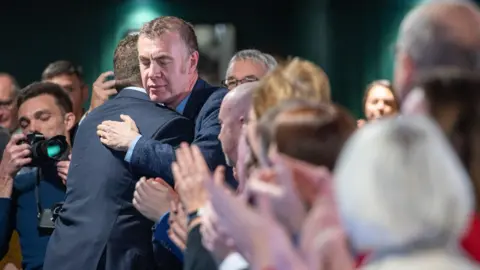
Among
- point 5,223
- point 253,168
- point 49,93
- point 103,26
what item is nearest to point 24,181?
point 5,223

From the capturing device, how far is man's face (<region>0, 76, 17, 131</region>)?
555 centimetres

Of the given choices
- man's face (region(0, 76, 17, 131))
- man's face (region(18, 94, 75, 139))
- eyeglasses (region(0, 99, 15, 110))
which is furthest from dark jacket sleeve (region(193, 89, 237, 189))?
eyeglasses (region(0, 99, 15, 110))

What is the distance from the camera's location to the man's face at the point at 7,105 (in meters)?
5.55

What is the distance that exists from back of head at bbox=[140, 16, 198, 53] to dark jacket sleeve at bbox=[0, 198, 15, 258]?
0.87 meters

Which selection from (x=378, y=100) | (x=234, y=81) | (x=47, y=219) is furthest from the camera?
(x=378, y=100)

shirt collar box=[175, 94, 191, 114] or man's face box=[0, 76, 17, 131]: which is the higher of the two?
shirt collar box=[175, 94, 191, 114]

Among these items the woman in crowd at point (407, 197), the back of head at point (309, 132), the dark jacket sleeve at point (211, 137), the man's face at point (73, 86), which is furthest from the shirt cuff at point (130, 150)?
the man's face at point (73, 86)

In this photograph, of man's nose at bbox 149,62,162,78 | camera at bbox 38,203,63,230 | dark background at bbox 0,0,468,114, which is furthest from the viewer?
dark background at bbox 0,0,468,114

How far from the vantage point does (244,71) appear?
4488 millimetres

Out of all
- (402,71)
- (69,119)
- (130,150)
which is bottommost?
(69,119)

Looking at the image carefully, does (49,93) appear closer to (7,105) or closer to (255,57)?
(255,57)

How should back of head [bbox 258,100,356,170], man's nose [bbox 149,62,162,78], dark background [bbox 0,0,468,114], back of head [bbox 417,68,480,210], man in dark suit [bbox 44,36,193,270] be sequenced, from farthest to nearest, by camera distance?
dark background [bbox 0,0,468,114] → man's nose [bbox 149,62,162,78] → man in dark suit [bbox 44,36,193,270] → back of head [bbox 258,100,356,170] → back of head [bbox 417,68,480,210]

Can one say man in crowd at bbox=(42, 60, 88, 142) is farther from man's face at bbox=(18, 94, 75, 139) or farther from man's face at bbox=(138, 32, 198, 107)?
man's face at bbox=(138, 32, 198, 107)

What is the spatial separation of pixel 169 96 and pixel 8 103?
252cm
